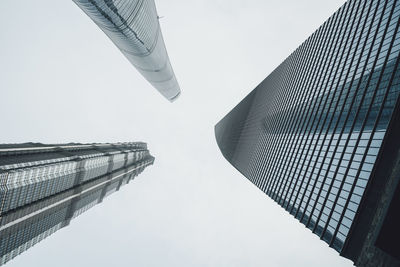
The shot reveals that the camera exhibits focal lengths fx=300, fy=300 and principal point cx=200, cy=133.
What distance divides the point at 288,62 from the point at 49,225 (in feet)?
345

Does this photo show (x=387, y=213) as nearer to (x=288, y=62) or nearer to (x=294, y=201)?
(x=294, y=201)

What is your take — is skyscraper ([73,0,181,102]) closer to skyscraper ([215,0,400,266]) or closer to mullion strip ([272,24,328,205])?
mullion strip ([272,24,328,205])

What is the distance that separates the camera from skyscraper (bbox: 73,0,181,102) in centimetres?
7825

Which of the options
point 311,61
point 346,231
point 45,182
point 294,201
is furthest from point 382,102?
point 45,182

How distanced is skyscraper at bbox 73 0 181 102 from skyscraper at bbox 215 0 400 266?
175ft

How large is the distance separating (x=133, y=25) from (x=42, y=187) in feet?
189

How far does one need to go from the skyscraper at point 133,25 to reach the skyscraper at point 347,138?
175 ft

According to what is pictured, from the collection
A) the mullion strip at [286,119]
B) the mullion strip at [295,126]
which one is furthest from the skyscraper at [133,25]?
the mullion strip at [295,126]

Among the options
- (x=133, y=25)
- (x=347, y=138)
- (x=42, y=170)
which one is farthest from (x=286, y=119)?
(x=42, y=170)

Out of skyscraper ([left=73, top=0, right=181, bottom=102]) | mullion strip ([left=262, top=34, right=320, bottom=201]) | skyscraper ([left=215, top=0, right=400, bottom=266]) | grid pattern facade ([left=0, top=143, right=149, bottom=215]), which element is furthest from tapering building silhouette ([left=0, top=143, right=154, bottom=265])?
mullion strip ([left=262, top=34, right=320, bottom=201])

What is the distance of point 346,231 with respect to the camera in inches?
1656

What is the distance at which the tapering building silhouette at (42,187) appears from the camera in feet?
266

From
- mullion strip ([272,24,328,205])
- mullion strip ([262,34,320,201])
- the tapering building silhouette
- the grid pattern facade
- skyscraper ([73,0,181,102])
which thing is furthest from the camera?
mullion strip ([262,34,320,201])

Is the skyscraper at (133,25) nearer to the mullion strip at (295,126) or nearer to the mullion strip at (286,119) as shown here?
the mullion strip at (286,119)
